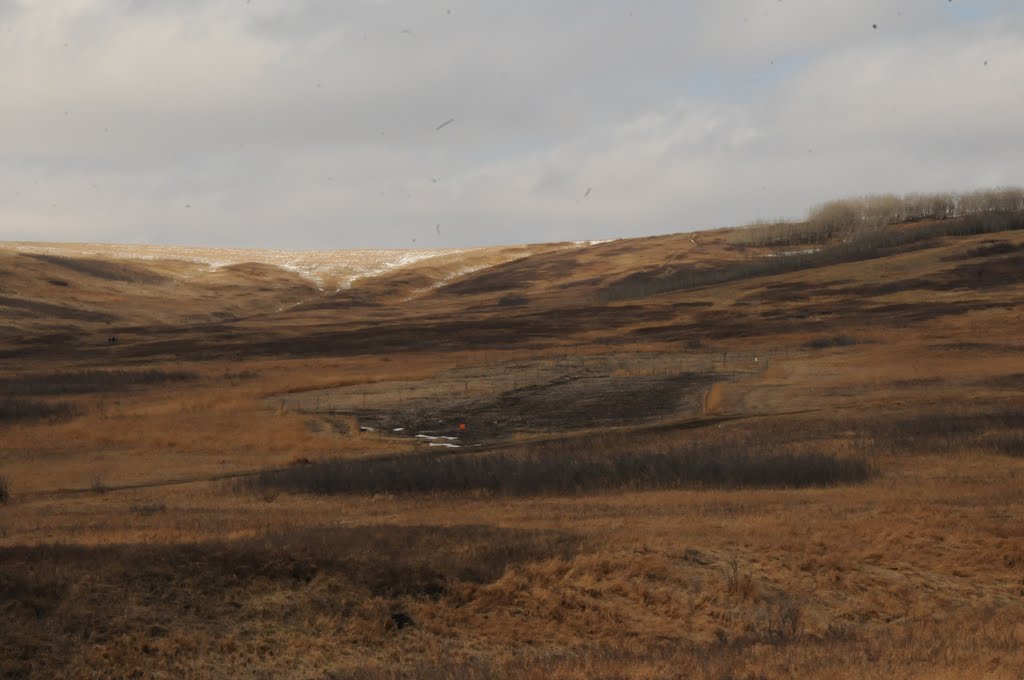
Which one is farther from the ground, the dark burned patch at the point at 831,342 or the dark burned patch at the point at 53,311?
the dark burned patch at the point at 53,311

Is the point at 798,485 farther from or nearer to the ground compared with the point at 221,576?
nearer to the ground

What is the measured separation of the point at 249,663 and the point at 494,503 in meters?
13.1

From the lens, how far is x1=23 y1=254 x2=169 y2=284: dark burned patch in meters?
161

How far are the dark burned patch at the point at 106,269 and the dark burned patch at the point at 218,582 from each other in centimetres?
15404

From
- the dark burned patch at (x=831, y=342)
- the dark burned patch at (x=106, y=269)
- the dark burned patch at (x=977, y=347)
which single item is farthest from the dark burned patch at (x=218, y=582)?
the dark burned patch at (x=106, y=269)

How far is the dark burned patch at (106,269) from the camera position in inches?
6353

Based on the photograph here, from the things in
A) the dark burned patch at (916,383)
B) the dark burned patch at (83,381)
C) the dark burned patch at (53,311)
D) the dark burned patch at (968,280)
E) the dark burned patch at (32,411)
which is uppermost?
the dark burned patch at (53,311)

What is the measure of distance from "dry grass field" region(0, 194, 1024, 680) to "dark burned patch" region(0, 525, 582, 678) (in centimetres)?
4

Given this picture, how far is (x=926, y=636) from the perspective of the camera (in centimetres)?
1470

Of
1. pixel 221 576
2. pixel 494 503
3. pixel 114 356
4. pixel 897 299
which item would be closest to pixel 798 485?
pixel 494 503

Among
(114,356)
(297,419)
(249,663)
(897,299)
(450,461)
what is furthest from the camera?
(897,299)

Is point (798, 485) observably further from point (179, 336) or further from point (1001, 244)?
point (1001, 244)

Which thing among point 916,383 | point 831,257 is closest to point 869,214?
point 831,257

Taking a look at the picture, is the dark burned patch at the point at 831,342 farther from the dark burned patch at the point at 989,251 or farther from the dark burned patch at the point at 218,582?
the dark burned patch at the point at 218,582
